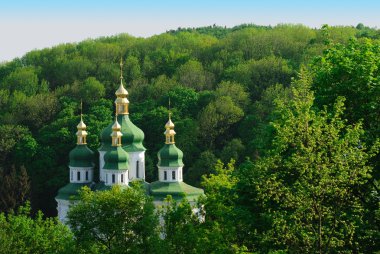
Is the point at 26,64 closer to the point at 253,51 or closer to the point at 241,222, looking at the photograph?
the point at 253,51

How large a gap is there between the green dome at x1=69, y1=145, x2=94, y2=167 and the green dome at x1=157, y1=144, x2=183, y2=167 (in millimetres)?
4301

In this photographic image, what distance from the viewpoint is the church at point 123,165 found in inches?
2393

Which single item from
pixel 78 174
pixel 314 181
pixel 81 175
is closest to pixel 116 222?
pixel 314 181

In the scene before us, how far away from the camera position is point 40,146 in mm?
76875

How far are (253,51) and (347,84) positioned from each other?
64.8m

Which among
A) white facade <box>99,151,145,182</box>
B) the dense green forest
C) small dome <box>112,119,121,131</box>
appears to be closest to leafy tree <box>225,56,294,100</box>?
the dense green forest

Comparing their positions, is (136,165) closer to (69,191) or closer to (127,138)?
(127,138)

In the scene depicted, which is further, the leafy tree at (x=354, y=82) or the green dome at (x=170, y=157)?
the green dome at (x=170, y=157)

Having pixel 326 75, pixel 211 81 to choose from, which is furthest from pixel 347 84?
pixel 211 81

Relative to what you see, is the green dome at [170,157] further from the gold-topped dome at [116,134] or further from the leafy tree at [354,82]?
the leafy tree at [354,82]

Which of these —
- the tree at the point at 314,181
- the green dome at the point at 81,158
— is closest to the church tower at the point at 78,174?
the green dome at the point at 81,158

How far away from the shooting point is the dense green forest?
26531 mm

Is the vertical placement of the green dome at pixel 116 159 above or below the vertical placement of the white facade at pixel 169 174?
above

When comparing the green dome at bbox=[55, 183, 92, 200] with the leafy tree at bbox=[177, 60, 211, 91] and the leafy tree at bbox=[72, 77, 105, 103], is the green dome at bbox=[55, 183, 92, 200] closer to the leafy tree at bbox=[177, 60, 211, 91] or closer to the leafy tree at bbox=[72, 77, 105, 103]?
the leafy tree at bbox=[72, 77, 105, 103]
